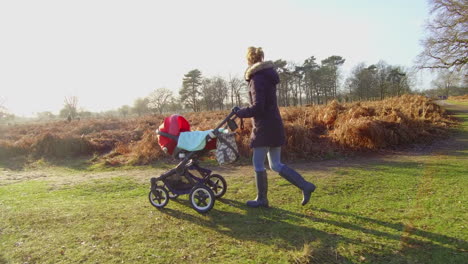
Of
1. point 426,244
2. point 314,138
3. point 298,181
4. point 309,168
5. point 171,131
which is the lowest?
point 426,244

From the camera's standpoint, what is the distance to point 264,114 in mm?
3990

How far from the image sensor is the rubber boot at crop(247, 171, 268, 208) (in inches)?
172

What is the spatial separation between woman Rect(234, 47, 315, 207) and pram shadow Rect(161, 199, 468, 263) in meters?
0.47

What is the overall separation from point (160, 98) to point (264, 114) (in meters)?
53.2

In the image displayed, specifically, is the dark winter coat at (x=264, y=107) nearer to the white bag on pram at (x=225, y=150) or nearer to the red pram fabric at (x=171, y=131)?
the white bag on pram at (x=225, y=150)

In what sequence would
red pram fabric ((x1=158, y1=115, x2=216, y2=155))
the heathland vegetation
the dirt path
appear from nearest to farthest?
red pram fabric ((x1=158, y1=115, x2=216, y2=155)), the dirt path, the heathland vegetation

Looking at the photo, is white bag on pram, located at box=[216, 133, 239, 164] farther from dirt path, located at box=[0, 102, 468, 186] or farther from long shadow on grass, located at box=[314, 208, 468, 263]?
dirt path, located at box=[0, 102, 468, 186]

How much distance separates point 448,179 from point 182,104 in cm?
4901

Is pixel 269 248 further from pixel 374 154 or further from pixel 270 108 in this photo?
pixel 374 154

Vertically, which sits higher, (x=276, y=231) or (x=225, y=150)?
(x=225, y=150)

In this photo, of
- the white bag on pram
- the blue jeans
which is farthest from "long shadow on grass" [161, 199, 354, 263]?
the white bag on pram

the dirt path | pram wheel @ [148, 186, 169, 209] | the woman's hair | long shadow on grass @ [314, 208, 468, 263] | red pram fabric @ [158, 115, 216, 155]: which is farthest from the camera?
the dirt path

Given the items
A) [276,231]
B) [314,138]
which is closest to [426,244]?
[276,231]

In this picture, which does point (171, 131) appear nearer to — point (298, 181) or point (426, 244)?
point (298, 181)
